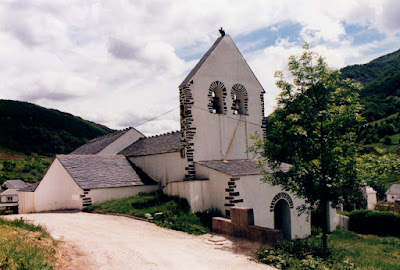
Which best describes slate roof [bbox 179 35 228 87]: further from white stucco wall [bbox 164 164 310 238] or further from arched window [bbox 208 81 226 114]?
white stucco wall [bbox 164 164 310 238]

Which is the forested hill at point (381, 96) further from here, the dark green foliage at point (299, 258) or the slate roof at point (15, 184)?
the slate roof at point (15, 184)

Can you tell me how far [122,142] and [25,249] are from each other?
22.8 metres

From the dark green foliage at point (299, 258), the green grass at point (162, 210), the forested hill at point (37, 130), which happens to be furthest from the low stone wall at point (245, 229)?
the forested hill at point (37, 130)

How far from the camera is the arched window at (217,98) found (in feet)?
61.7

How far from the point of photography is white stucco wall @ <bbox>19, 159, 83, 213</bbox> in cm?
1934

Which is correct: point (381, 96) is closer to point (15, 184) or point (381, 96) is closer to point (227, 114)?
point (227, 114)

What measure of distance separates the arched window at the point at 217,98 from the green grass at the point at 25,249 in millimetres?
12259

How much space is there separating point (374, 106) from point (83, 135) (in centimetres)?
9107

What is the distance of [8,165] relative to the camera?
65812mm

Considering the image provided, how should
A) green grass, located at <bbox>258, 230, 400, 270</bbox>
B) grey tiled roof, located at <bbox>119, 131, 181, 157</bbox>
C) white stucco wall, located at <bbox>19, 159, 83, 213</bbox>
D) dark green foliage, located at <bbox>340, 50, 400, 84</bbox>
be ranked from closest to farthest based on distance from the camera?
1. green grass, located at <bbox>258, 230, 400, 270</bbox>
2. white stucco wall, located at <bbox>19, 159, 83, 213</bbox>
3. grey tiled roof, located at <bbox>119, 131, 181, 157</bbox>
4. dark green foliage, located at <bbox>340, 50, 400, 84</bbox>

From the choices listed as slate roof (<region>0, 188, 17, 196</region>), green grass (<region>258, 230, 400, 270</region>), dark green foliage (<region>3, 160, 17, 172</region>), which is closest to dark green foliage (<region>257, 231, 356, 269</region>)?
green grass (<region>258, 230, 400, 270</region>)

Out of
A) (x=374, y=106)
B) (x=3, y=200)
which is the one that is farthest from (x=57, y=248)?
(x=374, y=106)

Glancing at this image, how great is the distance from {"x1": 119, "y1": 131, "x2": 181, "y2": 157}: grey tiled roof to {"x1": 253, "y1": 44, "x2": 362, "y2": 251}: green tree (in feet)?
28.6

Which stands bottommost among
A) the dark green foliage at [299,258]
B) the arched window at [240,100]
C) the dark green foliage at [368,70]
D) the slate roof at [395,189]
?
the slate roof at [395,189]
